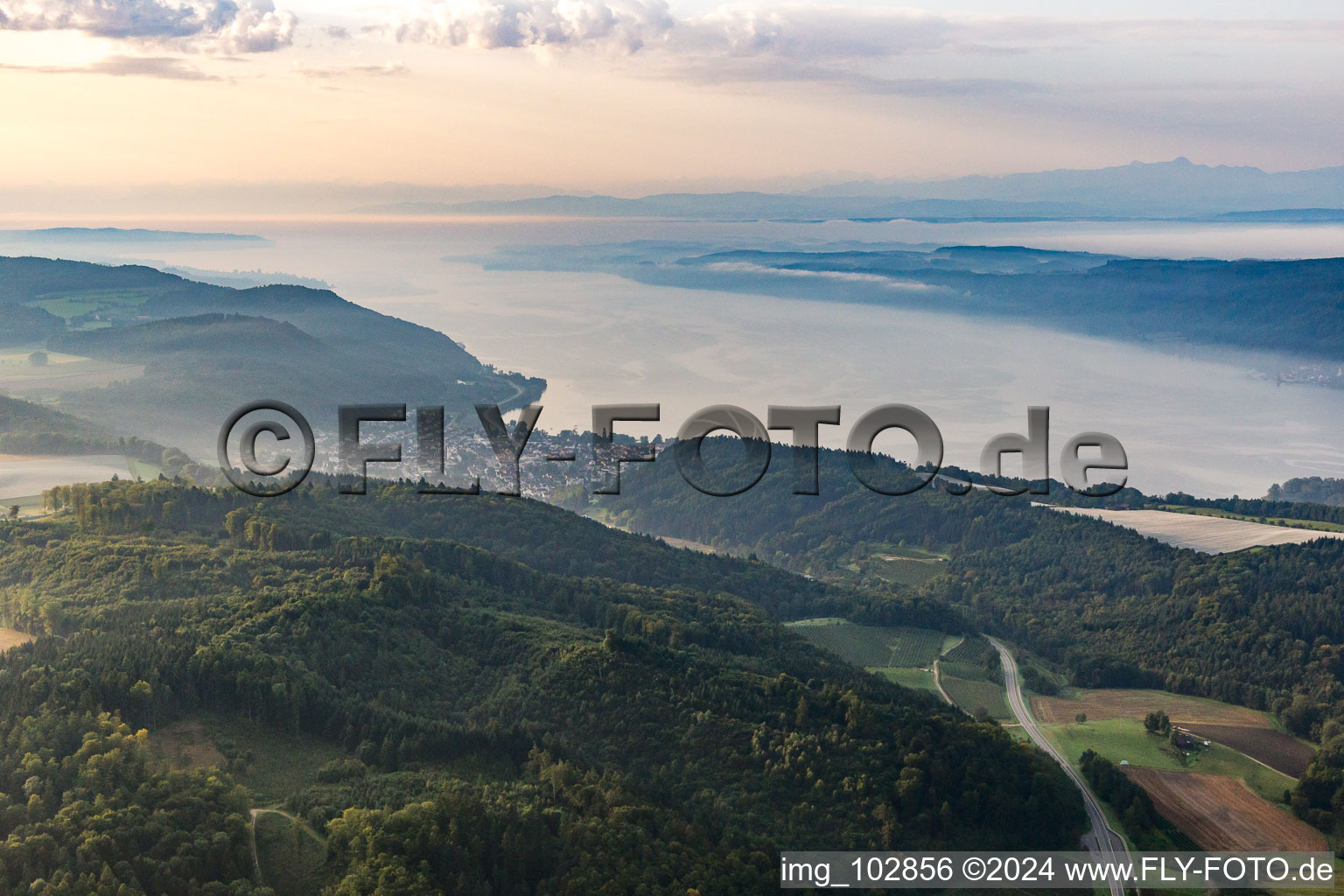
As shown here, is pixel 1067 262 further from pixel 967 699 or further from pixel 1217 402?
pixel 967 699

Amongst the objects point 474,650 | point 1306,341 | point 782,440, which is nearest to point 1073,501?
point 782,440

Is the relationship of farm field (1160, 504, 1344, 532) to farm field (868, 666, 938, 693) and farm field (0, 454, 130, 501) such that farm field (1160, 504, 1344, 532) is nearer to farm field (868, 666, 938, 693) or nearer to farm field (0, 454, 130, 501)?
farm field (868, 666, 938, 693)

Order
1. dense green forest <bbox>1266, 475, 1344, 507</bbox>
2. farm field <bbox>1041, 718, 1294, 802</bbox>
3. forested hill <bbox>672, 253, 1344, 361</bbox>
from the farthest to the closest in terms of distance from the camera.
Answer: forested hill <bbox>672, 253, 1344, 361</bbox> < dense green forest <bbox>1266, 475, 1344, 507</bbox> < farm field <bbox>1041, 718, 1294, 802</bbox>

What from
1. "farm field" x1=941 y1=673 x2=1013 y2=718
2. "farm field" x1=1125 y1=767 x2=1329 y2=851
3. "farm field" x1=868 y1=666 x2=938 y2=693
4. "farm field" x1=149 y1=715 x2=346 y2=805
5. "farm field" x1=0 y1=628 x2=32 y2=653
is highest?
"farm field" x1=0 y1=628 x2=32 y2=653

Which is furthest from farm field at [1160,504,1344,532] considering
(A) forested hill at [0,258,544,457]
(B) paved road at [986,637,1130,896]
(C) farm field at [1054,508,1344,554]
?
(A) forested hill at [0,258,544,457]

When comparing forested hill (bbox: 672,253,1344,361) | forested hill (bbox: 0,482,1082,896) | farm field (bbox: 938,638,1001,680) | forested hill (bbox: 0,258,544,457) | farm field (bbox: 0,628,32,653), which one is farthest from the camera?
forested hill (bbox: 672,253,1344,361)

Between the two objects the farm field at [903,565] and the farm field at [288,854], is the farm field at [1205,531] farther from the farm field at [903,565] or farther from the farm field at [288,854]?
the farm field at [288,854]

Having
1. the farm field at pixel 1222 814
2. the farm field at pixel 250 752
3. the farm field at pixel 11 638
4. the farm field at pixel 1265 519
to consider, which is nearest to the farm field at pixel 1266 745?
the farm field at pixel 1222 814
